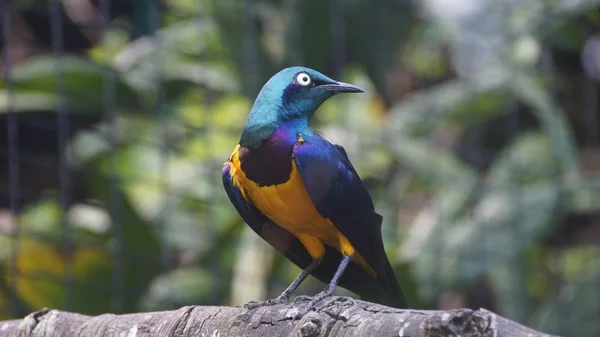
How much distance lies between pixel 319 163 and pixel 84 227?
2195mm

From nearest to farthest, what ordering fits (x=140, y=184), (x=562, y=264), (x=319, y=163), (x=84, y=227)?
(x=319, y=163), (x=84, y=227), (x=140, y=184), (x=562, y=264)

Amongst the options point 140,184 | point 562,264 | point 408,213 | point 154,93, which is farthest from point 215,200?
point 562,264

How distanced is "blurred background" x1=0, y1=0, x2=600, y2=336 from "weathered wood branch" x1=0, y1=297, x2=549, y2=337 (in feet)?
5.77

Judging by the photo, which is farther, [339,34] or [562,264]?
[562,264]

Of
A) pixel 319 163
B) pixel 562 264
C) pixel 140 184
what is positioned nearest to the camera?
pixel 319 163

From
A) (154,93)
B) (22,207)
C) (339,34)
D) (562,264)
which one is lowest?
(562,264)

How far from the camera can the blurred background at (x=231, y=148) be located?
3.65m

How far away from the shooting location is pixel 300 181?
1.73m

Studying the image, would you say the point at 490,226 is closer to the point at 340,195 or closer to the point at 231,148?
the point at 231,148

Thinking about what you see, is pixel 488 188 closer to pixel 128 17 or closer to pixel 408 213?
pixel 408 213

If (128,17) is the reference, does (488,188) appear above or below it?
below

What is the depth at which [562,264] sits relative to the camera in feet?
16.0

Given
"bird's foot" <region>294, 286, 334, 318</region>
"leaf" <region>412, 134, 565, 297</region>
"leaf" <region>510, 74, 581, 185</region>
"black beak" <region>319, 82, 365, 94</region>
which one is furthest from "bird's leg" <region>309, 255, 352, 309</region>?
"leaf" <region>510, 74, 581, 185</region>

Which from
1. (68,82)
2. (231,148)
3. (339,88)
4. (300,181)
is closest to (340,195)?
(300,181)
